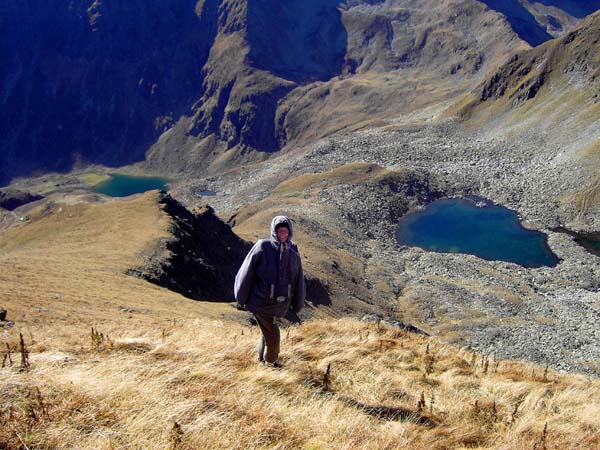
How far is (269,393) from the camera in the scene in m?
6.54

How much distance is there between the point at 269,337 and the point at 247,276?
1.10 metres

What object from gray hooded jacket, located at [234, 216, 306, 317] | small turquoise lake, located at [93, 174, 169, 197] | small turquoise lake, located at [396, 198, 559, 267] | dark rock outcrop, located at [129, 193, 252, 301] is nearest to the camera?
gray hooded jacket, located at [234, 216, 306, 317]

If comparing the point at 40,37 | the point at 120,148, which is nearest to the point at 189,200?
the point at 120,148

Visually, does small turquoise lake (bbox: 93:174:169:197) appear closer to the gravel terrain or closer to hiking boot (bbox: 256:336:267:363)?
the gravel terrain

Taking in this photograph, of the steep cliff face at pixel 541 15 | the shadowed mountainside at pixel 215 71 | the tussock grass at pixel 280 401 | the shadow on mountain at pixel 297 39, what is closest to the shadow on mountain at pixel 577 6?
the steep cliff face at pixel 541 15

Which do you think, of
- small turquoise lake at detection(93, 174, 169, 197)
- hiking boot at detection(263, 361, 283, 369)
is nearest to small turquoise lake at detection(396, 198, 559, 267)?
hiking boot at detection(263, 361, 283, 369)

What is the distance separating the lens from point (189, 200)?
96.8m

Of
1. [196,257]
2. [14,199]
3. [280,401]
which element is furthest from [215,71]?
[280,401]

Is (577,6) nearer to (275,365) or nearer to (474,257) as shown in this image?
(474,257)

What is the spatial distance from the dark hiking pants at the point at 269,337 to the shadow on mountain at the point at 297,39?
143 meters

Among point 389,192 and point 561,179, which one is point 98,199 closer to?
point 389,192

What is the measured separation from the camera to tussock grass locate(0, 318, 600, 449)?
5082 millimetres

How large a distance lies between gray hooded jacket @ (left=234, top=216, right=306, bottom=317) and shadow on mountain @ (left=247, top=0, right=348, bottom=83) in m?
143

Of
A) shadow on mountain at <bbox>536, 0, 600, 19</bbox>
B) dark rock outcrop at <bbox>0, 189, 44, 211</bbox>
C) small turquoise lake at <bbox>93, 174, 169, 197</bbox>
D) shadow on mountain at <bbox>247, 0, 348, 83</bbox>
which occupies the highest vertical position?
shadow on mountain at <bbox>536, 0, 600, 19</bbox>
